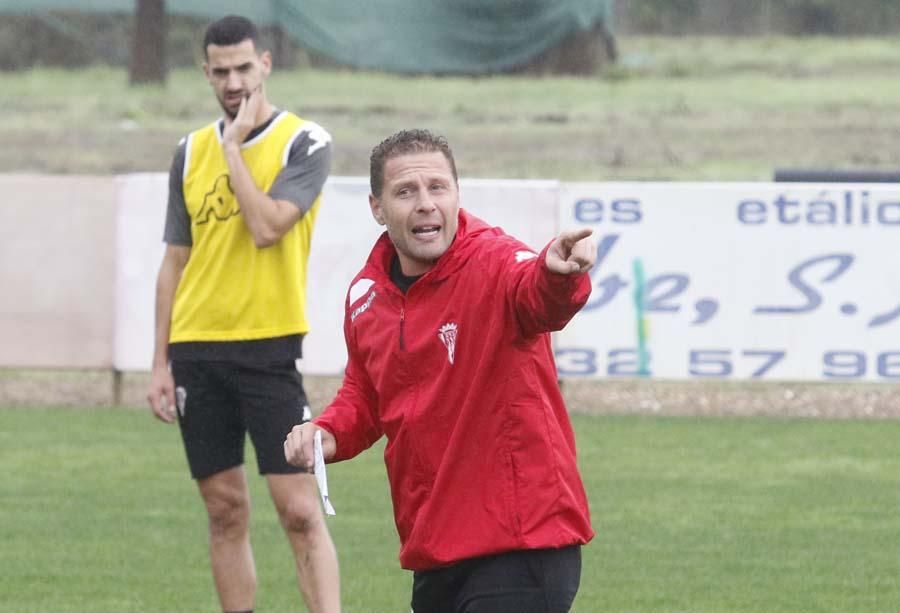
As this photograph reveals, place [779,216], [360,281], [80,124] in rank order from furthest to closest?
[80,124] → [779,216] → [360,281]

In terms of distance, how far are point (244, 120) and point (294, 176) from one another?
0.89 feet

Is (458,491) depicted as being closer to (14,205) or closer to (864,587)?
(864,587)

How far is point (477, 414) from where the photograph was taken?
184 inches

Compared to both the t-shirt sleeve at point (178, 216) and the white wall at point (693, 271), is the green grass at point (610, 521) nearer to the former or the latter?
the white wall at point (693, 271)

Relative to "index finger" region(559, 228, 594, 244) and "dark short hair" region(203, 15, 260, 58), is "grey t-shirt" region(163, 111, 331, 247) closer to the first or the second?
"dark short hair" region(203, 15, 260, 58)

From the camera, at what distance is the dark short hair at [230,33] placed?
268 inches

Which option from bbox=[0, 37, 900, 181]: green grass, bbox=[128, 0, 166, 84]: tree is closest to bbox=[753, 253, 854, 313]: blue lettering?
bbox=[0, 37, 900, 181]: green grass

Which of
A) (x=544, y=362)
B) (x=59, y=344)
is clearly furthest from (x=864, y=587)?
(x=59, y=344)

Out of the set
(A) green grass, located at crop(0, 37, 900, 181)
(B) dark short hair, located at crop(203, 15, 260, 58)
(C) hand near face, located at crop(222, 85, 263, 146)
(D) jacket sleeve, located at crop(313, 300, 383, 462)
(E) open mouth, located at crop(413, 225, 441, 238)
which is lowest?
(D) jacket sleeve, located at crop(313, 300, 383, 462)

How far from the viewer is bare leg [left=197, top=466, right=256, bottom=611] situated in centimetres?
687

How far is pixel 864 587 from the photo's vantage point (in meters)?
8.06

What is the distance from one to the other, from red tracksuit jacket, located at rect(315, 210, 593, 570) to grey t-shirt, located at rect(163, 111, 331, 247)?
6.94ft

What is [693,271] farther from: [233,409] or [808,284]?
[233,409]

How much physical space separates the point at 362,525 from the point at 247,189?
3.18m
